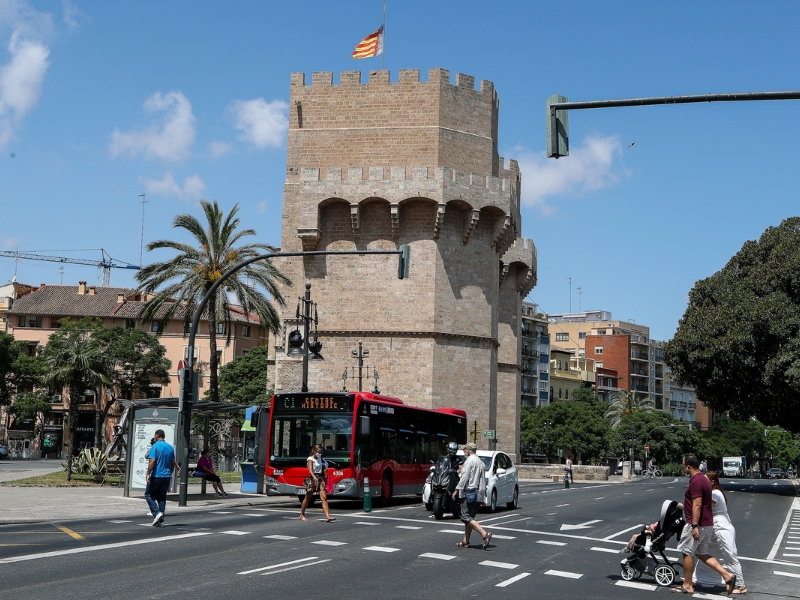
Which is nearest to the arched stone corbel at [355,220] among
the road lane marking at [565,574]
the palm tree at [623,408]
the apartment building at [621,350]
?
the road lane marking at [565,574]

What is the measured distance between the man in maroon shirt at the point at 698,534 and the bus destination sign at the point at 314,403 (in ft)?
40.1

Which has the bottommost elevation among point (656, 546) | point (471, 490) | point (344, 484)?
point (656, 546)

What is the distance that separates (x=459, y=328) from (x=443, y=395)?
3093 millimetres

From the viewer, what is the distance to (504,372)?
2032 inches

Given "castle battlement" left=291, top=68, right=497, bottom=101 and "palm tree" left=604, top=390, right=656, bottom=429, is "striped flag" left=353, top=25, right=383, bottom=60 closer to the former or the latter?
"castle battlement" left=291, top=68, right=497, bottom=101

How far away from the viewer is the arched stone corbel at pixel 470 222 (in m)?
42.3

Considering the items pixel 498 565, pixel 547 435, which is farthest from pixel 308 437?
pixel 547 435

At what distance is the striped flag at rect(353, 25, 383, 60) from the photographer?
142 feet

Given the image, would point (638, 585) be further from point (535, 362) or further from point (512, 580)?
point (535, 362)

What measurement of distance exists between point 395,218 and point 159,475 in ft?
87.3

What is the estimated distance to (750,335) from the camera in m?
41.5

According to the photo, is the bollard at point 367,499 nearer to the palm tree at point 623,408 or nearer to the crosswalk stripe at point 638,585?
the crosswalk stripe at point 638,585

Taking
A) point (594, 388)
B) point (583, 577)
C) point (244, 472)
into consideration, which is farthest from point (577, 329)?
point (583, 577)

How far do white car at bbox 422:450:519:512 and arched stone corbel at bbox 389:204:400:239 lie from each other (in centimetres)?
1859
